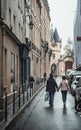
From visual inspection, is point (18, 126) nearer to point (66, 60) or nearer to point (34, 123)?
point (34, 123)

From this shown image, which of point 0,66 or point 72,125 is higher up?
point 0,66

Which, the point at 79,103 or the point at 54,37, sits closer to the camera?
the point at 79,103

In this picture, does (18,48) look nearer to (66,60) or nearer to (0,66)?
(0,66)

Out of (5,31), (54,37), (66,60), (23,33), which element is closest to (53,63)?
(66,60)

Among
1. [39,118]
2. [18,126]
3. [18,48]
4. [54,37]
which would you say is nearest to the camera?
[18,126]

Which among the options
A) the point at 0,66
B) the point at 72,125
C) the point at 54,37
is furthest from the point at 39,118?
the point at 54,37

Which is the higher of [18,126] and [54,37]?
[54,37]

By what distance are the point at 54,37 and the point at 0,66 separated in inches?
5232

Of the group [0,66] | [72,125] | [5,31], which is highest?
[5,31]

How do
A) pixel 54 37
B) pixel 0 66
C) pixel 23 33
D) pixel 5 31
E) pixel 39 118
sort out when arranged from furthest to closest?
1. pixel 54 37
2. pixel 23 33
3. pixel 5 31
4. pixel 0 66
5. pixel 39 118

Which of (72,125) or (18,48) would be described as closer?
(72,125)

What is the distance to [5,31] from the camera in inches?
906

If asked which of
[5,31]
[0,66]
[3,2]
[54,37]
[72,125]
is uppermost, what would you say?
[54,37]

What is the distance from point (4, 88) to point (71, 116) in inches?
194
